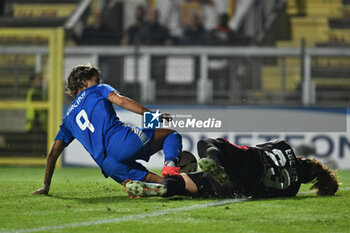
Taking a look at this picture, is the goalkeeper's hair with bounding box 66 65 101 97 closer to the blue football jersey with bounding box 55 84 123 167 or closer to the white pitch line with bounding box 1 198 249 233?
the blue football jersey with bounding box 55 84 123 167

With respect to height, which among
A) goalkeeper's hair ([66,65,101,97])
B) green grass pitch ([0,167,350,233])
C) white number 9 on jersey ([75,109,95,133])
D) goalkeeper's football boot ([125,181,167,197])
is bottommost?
green grass pitch ([0,167,350,233])

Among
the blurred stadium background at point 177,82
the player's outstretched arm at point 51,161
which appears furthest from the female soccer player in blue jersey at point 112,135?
the blurred stadium background at point 177,82

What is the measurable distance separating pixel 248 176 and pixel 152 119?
0.99 m

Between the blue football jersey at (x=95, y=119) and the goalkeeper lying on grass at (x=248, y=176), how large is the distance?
1.78ft

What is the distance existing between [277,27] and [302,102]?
5.75m

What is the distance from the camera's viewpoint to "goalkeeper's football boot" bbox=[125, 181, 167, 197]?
5.50 m

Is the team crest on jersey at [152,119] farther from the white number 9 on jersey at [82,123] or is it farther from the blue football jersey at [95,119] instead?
the white number 9 on jersey at [82,123]

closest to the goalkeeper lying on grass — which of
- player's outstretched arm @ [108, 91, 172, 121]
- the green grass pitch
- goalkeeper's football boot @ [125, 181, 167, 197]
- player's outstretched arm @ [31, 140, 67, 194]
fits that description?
goalkeeper's football boot @ [125, 181, 167, 197]

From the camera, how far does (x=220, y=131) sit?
11.7 m

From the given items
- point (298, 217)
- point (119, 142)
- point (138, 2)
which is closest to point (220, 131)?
point (119, 142)

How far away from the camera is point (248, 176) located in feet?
18.5

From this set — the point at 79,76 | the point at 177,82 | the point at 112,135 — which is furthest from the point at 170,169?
the point at 177,82

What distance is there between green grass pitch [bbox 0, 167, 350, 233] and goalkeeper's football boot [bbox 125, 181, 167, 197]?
0.10 meters

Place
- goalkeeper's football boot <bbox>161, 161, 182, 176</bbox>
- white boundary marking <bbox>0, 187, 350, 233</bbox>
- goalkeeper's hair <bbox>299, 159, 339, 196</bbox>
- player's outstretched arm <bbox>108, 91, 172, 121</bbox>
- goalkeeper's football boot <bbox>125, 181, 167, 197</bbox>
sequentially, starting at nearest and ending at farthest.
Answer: white boundary marking <bbox>0, 187, 350, 233</bbox> → goalkeeper's football boot <bbox>125, 181, 167, 197</bbox> → player's outstretched arm <bbox>108, 91, 172, 121</bbox> → goalkeeper's football boot <bbox>161, 161, 182, 176</bbox> → goalkeeper's hair <bbox>299, 159, 339, 196</bbox>
